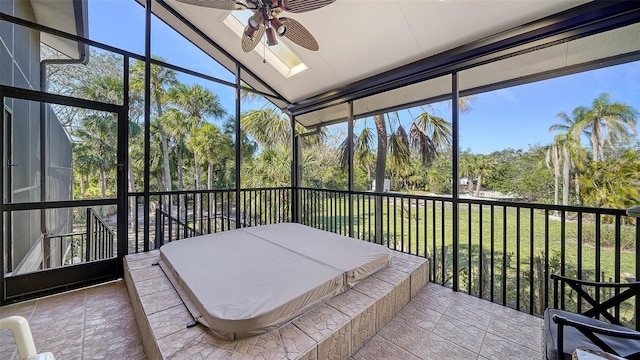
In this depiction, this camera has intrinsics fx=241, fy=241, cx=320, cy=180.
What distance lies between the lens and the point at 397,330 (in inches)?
79.5

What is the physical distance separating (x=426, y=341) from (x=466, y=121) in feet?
8.46

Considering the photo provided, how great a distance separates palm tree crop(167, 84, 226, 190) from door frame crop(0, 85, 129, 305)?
8.29 feet

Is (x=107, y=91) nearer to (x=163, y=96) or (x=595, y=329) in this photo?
(x=163, y=96)

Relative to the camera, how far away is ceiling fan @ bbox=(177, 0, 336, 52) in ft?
6.72

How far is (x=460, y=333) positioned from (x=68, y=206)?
4177 mm

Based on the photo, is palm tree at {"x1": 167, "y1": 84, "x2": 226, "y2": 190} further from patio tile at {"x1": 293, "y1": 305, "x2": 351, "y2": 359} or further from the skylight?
patio tile at {"x1": 293, "y1": 305, "x2": 351, "y2": 359}

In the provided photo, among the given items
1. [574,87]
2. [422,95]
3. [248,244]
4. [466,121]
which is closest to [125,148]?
[248,244]

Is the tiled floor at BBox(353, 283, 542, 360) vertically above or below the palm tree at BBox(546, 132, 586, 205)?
below

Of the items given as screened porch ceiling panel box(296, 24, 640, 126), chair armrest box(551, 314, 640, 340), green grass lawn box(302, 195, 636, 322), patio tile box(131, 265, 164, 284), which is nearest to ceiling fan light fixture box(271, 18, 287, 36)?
screened porch ceiling panel box(296, 24, 640, 126)

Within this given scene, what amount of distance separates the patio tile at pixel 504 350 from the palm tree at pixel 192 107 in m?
5.58

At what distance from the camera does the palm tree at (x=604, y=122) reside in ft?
6.95

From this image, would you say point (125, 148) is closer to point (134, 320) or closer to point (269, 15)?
point (134, 320)

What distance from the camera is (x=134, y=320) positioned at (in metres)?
2.14

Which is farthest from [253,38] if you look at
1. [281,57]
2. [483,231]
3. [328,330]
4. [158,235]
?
[483,231]
